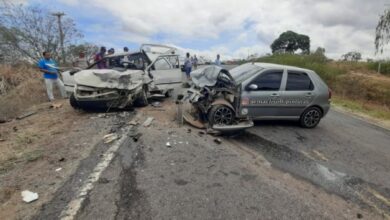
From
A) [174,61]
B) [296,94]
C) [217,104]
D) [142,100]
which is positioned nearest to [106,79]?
[142,100]

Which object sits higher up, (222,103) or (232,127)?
(222,103)

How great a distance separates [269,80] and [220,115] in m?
1.65

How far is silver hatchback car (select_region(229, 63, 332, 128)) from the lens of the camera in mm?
6641

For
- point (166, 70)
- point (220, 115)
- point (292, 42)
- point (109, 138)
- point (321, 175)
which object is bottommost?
point (321, 175)

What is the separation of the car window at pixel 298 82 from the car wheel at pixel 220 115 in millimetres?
1810

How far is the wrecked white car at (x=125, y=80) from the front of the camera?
7.29m

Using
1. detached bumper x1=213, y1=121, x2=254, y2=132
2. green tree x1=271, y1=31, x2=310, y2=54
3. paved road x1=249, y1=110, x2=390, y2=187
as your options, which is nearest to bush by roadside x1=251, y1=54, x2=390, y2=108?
paved road x1=249, y1=110, x2=390, y2=187

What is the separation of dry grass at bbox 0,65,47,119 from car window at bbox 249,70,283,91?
7137mm

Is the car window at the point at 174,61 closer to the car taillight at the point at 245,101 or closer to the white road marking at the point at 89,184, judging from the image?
the car taillight at the point at 245,101

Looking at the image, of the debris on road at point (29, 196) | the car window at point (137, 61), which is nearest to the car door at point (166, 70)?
the car window at point (137, 61)

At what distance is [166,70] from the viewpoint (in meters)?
9.78

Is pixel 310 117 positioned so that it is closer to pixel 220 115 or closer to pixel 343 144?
pixel 343 144

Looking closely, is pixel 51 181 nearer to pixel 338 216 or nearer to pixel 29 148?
pixel 29 148

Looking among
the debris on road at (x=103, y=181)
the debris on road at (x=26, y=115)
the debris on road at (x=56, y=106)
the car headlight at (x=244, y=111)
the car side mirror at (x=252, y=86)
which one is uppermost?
the car side mirror at (x=252, y=86)
